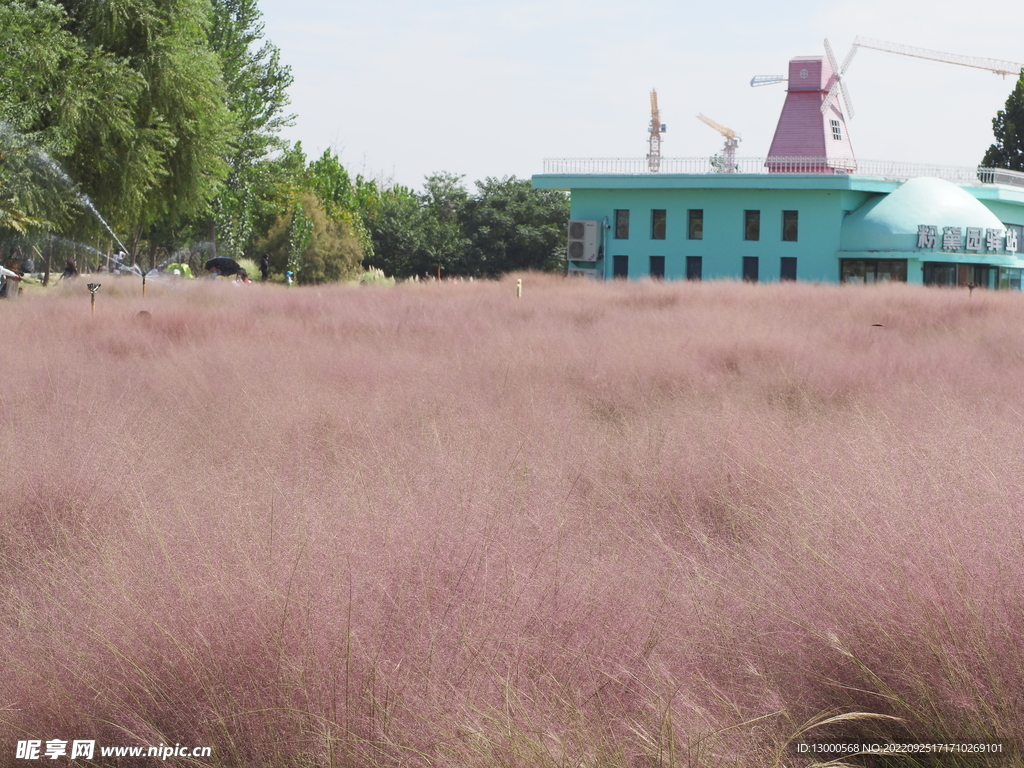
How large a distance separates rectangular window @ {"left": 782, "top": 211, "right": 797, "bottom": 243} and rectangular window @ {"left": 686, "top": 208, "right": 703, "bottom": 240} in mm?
3586

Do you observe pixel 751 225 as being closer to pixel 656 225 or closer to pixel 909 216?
pixel 656 225

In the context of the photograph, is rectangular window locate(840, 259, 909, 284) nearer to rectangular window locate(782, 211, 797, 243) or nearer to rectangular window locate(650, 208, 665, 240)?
rectangular window locate(782, 211, 797, 243)

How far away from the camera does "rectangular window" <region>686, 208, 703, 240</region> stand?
153 ft

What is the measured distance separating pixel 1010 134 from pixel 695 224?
83.6 feet

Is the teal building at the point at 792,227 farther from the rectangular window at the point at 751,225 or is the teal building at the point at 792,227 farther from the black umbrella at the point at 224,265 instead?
the black umbrella at the point at 224,265

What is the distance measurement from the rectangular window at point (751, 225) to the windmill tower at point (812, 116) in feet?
21.3

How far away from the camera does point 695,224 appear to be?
46.9 m

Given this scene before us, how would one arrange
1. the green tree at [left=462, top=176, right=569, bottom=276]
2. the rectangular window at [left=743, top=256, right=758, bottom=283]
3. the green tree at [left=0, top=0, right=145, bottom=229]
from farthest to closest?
the green tree at [left=462, top=176, right=569, bottom=276], the rectangular window at [left=743, top=256, right=758, bottom=283], the green tree at [left=0, top=0, right=145, bottom=229]

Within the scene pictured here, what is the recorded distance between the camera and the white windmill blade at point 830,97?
51.2 meters

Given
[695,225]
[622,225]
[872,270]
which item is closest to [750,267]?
[695,225]

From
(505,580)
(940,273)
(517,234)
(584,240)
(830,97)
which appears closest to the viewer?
(505,580)

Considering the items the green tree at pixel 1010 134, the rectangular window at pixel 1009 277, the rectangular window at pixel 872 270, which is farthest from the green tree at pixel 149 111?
the green tree at pixel 1010 134

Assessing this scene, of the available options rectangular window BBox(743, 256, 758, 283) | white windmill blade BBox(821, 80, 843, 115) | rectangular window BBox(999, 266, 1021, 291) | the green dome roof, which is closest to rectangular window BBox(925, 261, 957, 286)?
the green dome roof

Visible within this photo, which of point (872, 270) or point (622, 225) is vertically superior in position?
point (622, 225)
